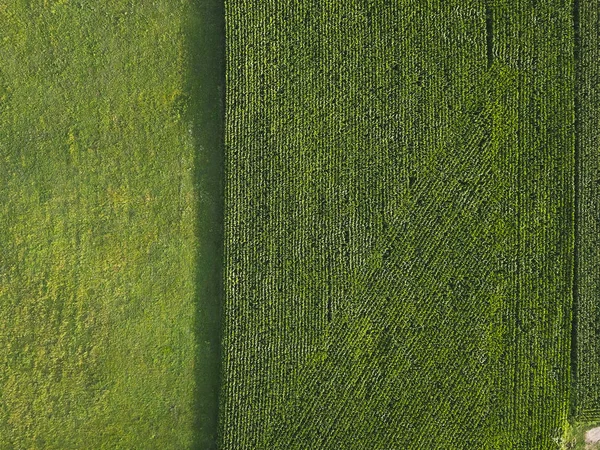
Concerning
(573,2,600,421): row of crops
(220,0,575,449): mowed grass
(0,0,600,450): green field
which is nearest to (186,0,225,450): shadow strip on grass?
(0,0,600,450): green field

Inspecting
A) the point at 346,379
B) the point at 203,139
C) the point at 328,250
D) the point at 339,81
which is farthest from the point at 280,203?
the point at 346,379

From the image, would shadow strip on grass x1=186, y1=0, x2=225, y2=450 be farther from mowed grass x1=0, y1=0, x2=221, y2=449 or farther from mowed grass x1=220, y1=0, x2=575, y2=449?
mowed grass x1=220, y1=0, x2=575, y2=449

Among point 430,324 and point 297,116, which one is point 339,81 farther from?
point 430,324

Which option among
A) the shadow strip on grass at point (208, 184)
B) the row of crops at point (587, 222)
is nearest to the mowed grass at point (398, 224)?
Answer: the row of crops at point (587, 222)

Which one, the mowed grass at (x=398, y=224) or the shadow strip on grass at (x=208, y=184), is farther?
the shadow strip on grass at (x=208, y=184)

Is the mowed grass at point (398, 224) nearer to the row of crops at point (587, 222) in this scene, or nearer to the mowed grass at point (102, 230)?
the row of crops at point (587, 222)

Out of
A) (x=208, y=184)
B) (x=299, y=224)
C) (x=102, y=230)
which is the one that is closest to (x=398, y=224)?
(x=299, y=224)

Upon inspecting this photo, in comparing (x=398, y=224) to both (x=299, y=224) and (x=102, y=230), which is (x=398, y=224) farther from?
(x=102, y=230)
